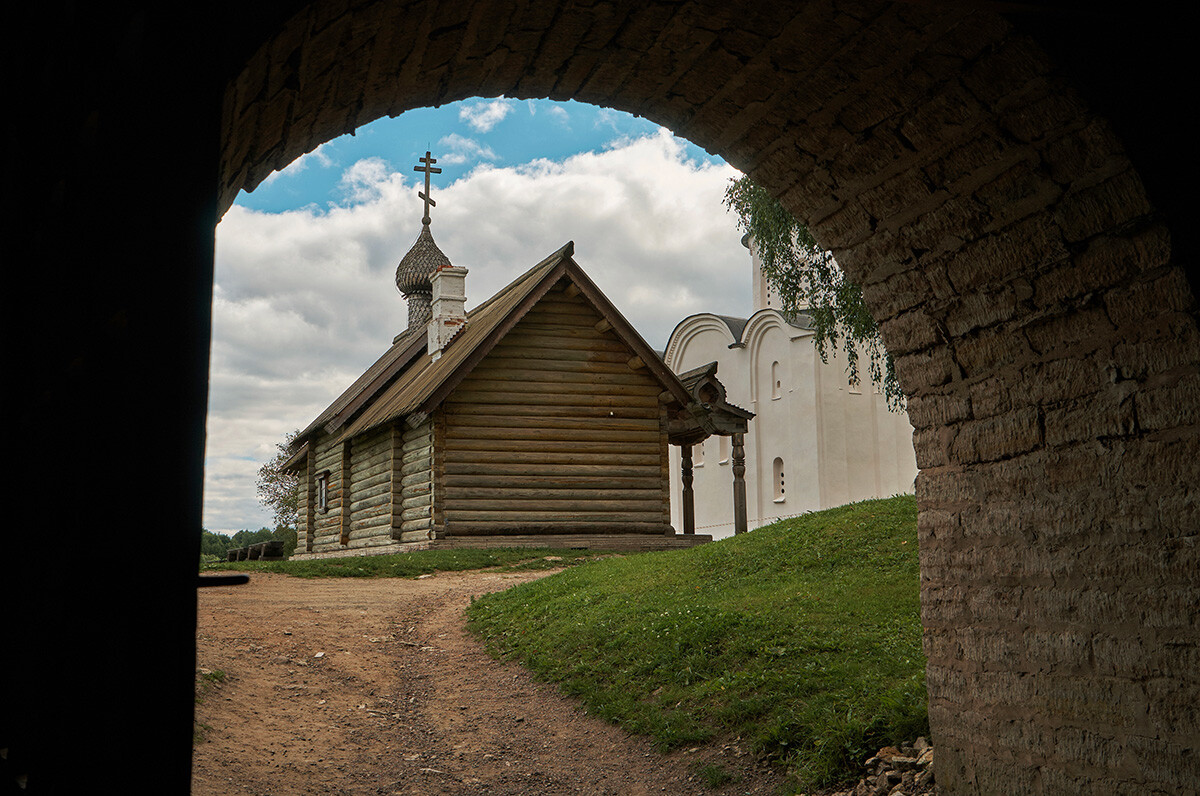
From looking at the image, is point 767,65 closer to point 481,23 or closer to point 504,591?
point 481,23

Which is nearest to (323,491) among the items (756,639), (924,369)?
(756,639)

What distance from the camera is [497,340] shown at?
1883cm

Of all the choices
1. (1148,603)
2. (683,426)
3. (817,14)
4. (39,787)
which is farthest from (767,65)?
(683,426)

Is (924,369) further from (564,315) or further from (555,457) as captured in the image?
(564,315)

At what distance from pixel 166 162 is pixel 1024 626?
435 cm

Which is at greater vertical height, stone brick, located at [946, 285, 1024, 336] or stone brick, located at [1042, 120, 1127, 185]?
stone brick, located at [1042, 120, 1127, 185]

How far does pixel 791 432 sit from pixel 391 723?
2523 centimetres

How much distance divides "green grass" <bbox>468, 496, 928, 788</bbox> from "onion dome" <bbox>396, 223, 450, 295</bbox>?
1934 centimetres

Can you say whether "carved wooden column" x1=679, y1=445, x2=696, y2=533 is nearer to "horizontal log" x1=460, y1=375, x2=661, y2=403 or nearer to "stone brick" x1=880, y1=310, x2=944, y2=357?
"horizontal log" x1=460, y1=375, x2=661, y2=403

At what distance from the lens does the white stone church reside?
100 feet

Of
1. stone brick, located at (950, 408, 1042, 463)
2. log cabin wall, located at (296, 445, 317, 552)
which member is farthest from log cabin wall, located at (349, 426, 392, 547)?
stone brick, located at (950, 408, 1042, 463)

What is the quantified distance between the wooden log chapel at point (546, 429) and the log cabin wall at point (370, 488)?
0.13 meters

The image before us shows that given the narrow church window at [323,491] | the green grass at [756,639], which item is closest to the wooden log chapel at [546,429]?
the narrow church window at [323,491]

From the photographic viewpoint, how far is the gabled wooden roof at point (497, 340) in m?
18.6
